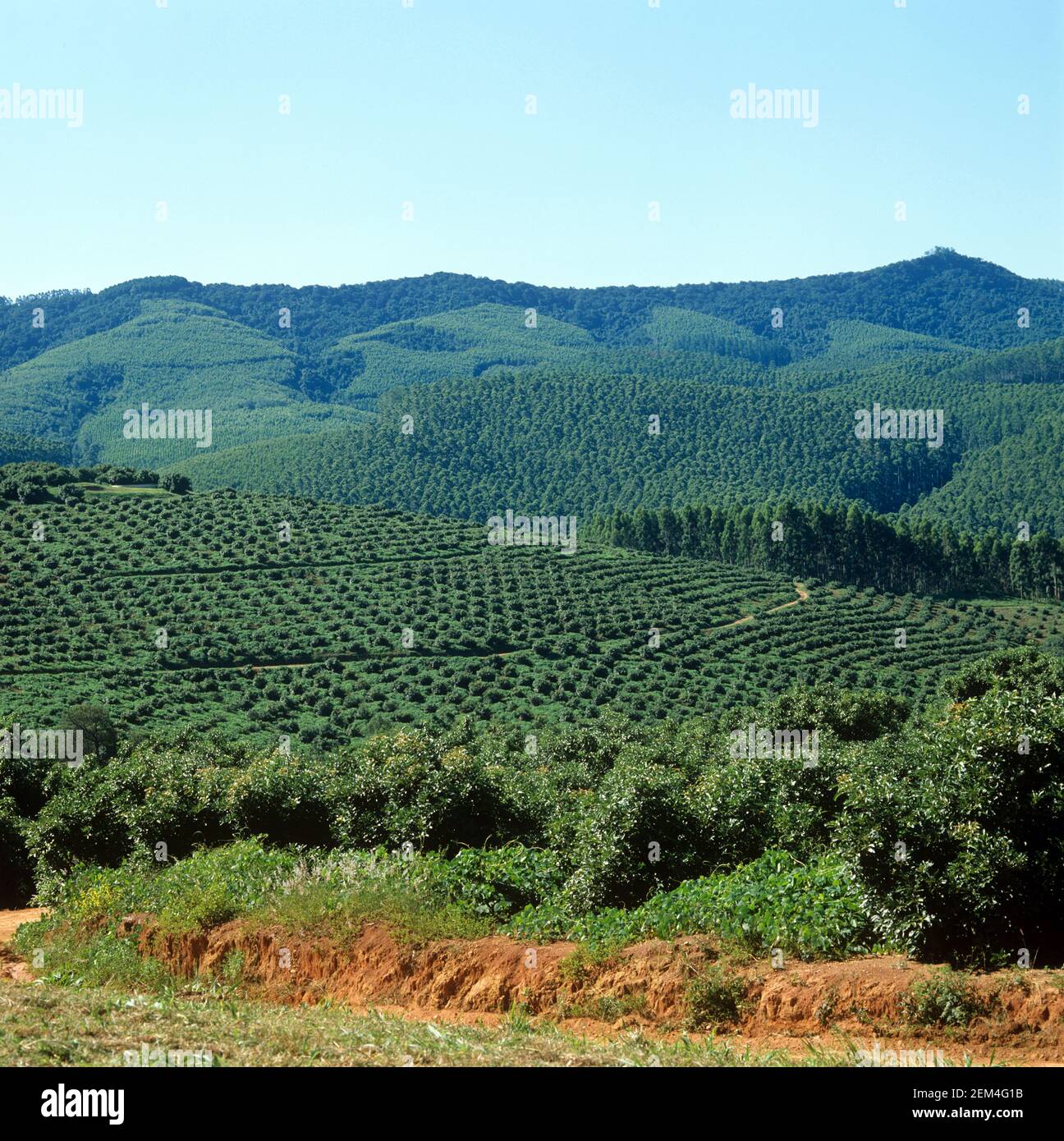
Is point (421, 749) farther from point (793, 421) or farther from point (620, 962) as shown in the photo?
point (793, 421)

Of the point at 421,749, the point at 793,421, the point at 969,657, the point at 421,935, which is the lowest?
the point at 969,657

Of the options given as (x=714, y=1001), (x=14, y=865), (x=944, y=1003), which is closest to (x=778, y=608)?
(x=14, y=865)

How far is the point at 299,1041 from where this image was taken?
8.95 meters

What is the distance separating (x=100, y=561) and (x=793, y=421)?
465 feet

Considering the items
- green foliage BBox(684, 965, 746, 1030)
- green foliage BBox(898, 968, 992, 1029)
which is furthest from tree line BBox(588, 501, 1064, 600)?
green foliage BBox(898, 968, 992, 1029)

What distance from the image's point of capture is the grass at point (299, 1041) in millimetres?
8422

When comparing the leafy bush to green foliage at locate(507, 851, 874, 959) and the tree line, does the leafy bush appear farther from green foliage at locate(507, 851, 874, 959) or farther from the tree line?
the tree line

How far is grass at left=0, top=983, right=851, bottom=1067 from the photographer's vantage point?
8.42 m

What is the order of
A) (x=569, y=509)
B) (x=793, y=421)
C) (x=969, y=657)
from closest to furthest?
(x=969, y=657) → (x=569, y=509) → (x=793, y=421)

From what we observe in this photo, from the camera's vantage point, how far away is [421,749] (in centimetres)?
1780

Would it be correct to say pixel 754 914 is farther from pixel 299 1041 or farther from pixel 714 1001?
pixel 299 1041

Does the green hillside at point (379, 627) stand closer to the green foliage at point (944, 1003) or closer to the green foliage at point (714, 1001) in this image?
the green foliage at point (714, 1001)

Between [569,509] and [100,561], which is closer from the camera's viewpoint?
[100,561]
